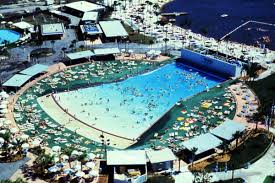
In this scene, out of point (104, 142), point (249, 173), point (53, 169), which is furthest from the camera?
point (104, 142)

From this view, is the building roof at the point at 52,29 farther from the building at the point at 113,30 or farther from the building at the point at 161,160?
the building at the point at 161,160

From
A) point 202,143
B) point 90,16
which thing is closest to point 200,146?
point 202,143

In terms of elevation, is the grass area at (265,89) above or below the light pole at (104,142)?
above

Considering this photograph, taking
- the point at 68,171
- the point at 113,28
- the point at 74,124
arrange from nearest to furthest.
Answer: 1. the point at 68,171
2. the point at 74,124
3. the point at 113,28

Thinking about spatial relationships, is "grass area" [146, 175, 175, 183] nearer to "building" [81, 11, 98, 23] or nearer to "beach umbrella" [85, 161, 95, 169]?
"beach umbrella" [85, 161, 95, 169]

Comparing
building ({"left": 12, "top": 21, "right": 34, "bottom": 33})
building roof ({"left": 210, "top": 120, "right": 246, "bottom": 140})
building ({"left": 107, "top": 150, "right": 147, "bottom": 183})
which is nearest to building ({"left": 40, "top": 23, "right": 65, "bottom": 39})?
building ({"left": 12, "top": 21, "right": 34, "bottom": 33})

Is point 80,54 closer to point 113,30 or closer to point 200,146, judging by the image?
point 113,30

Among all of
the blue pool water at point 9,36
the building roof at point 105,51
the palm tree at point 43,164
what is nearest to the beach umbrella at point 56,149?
the palm tree at point 43,164

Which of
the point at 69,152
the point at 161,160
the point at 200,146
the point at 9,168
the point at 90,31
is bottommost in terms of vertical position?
the point at 9,168
